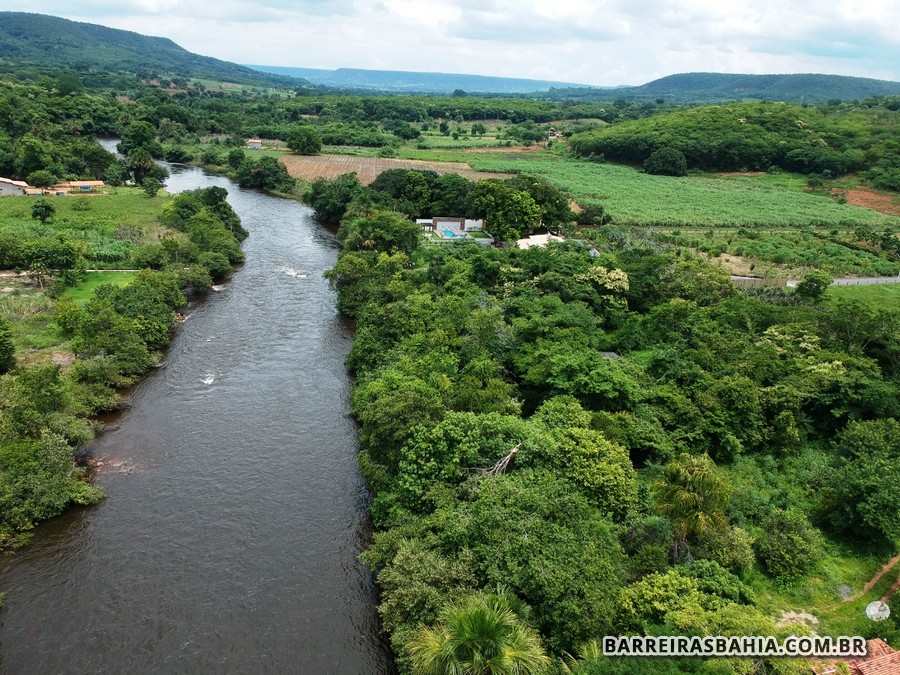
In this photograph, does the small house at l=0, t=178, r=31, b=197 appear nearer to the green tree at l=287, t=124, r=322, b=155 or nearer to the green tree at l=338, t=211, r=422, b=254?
the green tree at l=338, t=211, r=422, b=254

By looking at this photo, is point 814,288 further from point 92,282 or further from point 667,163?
point 667,163

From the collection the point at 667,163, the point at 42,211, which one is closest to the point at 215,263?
the point at 42,211

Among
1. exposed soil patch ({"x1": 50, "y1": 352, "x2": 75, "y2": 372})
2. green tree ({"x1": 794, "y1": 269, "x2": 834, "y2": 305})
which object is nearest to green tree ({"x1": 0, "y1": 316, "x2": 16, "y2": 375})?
exposed soil patch ({"x1": 50, "y1": 352, "x2": 75, "y2": 372})

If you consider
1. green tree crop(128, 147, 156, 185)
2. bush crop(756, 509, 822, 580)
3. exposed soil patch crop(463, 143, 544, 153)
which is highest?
exposed soil patch crop(463, 143, 544, 153)

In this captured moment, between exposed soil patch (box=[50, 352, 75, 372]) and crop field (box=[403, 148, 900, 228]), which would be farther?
crop field (box=[403, 148, 900, 228])

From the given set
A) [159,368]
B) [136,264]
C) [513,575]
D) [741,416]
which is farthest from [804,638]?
[136,264]

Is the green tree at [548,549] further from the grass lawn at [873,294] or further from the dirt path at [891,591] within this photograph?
the grass lawn at [873,294]

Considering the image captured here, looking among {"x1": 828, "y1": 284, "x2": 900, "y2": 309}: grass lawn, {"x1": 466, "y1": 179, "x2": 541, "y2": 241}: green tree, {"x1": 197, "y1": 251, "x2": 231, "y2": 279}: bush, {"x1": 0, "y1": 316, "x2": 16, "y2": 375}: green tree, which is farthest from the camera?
{"x1": 466, "y1": 179, "x2": 541, "y2": 241}: green tree

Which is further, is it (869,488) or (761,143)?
(761,143)
